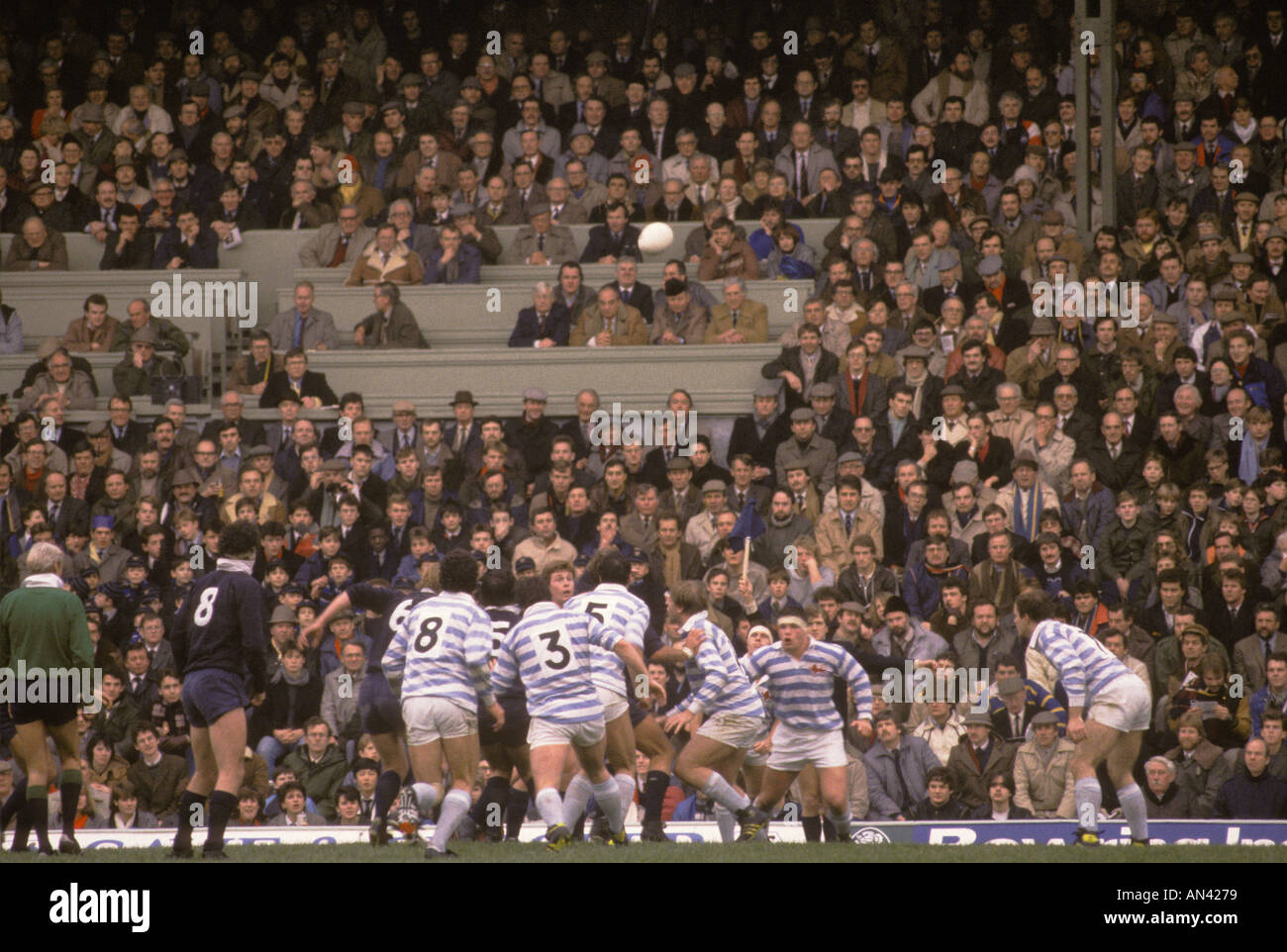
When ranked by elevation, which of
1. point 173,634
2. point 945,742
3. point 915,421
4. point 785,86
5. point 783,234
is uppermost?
point 785,86

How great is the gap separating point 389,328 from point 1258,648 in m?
10.4

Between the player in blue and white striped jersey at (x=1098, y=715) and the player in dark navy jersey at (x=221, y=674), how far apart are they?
17.4 feet

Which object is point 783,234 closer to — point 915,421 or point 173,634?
point 915,421

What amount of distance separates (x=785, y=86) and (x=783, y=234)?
353 cm

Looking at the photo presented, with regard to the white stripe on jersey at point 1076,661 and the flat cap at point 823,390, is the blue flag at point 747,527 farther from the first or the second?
the white stripe on jersey at point 1076,661

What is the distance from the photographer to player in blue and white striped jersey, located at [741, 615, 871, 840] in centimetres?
1306

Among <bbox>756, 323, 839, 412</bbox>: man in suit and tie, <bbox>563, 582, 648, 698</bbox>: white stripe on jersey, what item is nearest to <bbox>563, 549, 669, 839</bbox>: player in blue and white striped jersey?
<bbox>563, 582, 648, 698</bbox>: white stripe on jersey

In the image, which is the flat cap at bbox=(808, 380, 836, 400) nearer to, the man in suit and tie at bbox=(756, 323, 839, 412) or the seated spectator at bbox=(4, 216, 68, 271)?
the man in suit and tie at bbox=(756, 323, 839, 412)

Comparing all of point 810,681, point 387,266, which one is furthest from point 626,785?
point 387,266

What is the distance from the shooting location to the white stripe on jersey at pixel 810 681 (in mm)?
13102

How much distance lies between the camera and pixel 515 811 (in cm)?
1321
